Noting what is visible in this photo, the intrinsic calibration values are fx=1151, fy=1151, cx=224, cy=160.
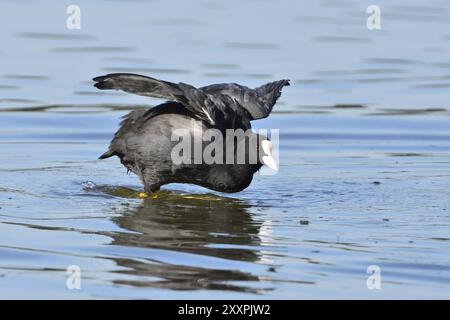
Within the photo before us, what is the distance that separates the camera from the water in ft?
23.4

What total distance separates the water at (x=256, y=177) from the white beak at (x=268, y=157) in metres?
0.36

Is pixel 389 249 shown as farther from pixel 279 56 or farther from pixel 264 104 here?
pixel 279 56

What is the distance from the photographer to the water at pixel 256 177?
7.14 meters

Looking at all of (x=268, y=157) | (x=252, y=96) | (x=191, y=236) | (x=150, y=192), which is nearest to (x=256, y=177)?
(x=252, y=96)

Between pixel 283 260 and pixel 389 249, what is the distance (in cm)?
78

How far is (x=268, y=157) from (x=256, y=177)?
1488 millimetres

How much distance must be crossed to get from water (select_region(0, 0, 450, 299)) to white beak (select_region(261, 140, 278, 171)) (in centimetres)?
36

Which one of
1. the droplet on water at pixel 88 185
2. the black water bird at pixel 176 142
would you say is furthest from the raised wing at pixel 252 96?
the droplet on water at pixel 88 185

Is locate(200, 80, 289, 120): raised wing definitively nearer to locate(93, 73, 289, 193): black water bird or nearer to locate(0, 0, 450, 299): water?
locate(93, 73, 289, 193): black water bird

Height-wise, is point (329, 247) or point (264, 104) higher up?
point (264, 104)

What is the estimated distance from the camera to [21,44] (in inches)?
596

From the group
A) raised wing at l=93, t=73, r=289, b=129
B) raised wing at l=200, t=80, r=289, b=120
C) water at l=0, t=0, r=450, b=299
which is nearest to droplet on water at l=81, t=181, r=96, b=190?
water at l=0, t=0, r=450, b=299

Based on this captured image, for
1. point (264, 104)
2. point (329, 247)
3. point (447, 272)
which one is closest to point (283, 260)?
point (329, 247)
